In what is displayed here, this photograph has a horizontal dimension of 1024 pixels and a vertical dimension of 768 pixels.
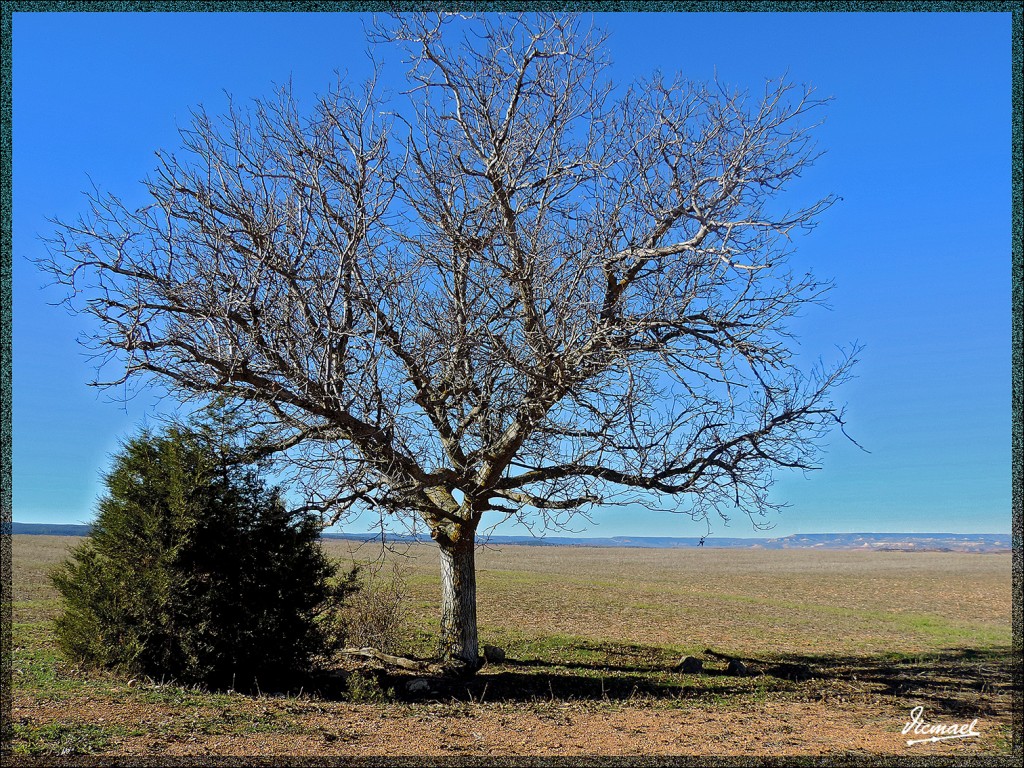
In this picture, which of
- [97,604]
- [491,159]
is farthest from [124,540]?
[491,159]

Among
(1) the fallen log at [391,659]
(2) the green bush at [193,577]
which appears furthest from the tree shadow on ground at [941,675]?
(2) the green bush at [193,577]

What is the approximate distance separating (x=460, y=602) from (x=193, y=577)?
460 centimetres

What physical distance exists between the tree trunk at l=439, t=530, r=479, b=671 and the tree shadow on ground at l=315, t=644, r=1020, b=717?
594 mm

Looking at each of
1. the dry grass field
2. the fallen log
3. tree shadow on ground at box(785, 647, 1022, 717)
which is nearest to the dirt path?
the dry grass field

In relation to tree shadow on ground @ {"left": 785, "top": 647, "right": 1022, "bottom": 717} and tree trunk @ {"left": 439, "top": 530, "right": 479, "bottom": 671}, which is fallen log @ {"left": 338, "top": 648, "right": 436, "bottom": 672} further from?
tree shadow on ground @ {"left": 785, "top": 647, "right": 1022, "bottom": 717}

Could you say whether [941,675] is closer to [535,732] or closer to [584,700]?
[584,700]

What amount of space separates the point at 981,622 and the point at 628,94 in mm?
24984

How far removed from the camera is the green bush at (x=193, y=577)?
10094 mm

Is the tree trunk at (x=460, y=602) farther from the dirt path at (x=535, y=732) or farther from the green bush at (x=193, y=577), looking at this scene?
the dirt path at (x=535, y=732)

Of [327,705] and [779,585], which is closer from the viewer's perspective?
[327,705]

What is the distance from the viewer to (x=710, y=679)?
13.0 metres

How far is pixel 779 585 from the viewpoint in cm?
4228

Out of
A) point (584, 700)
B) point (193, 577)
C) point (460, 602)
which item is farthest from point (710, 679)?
point (193, 577)

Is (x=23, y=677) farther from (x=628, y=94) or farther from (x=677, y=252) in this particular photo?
(x=628, y=94)
